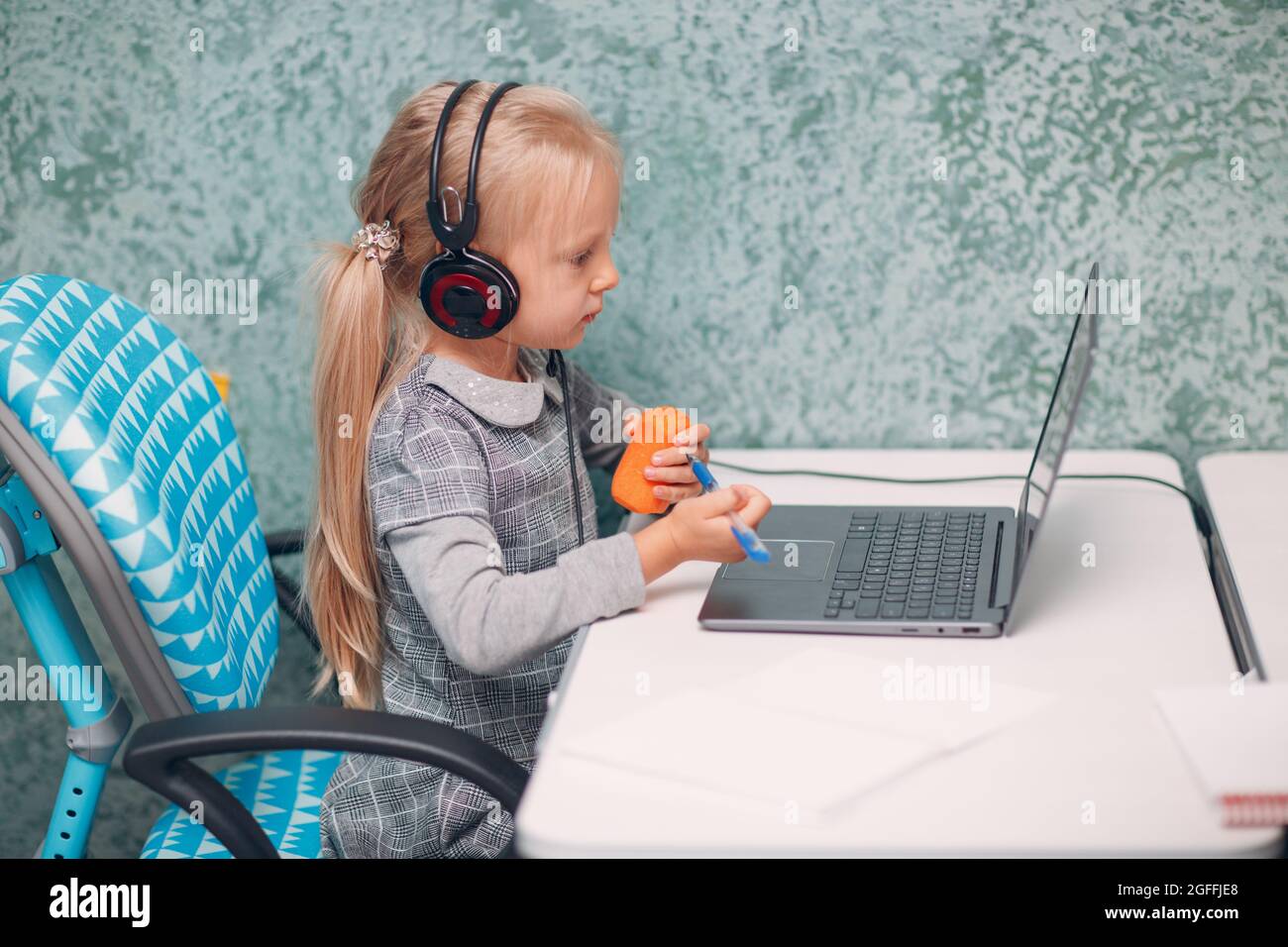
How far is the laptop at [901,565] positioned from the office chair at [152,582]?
27 centimetres

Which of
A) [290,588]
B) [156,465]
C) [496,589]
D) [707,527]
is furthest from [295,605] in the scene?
[707,527]

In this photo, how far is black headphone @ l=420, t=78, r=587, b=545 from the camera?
1.03 meters

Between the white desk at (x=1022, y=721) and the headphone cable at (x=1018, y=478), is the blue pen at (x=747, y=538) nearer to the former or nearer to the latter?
the white desk at (x=1022, y=721)

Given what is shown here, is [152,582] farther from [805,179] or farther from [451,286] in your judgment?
[805,179]

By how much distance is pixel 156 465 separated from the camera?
3.34ft

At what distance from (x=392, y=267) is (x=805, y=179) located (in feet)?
1.60

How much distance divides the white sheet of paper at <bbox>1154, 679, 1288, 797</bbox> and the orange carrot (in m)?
0.49

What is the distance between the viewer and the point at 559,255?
1096 millimetres

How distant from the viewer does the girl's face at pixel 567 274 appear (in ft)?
3.59
